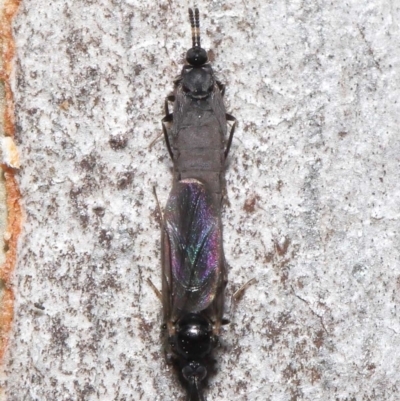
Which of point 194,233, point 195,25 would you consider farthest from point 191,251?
point 195,25

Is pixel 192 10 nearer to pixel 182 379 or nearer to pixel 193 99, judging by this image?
pixel 193 99

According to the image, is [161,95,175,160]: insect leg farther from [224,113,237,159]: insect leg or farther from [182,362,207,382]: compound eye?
[182,362,207,382]: compound eye

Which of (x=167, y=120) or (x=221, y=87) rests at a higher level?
(x=221, y=87)

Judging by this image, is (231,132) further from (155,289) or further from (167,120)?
(155,289)

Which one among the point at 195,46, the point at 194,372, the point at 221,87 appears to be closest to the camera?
the point at 194,372

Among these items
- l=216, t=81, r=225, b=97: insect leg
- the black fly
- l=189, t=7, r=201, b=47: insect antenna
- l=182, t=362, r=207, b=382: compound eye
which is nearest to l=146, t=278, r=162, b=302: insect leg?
the black fly

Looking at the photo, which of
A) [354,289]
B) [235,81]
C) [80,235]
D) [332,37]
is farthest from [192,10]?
[354,289]

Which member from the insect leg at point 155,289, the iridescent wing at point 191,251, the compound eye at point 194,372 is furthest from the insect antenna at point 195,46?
the compound eye at point 194,372
